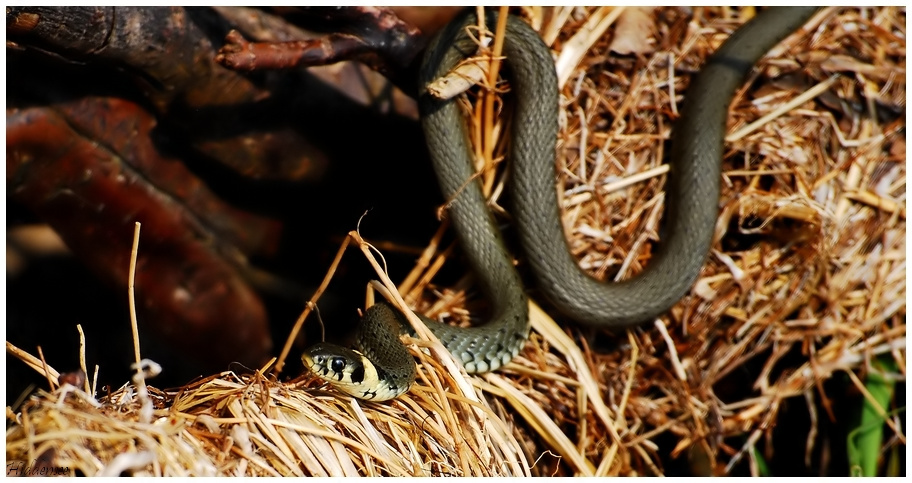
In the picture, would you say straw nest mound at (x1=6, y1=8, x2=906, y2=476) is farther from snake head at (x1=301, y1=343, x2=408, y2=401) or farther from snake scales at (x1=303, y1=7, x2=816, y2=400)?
snake head at (x1=301, y1=343, x2=408, y2=401)

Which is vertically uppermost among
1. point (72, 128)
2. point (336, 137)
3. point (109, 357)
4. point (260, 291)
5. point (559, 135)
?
point (559, 135)

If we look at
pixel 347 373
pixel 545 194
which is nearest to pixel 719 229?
pixel 545 194

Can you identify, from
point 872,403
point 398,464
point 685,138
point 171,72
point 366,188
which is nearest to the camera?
point 398,464

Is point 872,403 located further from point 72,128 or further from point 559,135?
point 72,128

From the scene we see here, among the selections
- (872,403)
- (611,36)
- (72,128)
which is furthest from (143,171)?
(872,403)

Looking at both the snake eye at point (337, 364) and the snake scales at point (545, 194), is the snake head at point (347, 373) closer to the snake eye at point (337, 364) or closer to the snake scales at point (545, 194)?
the snake eye at point (337, 364)

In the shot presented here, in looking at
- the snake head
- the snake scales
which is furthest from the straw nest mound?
the snake head
